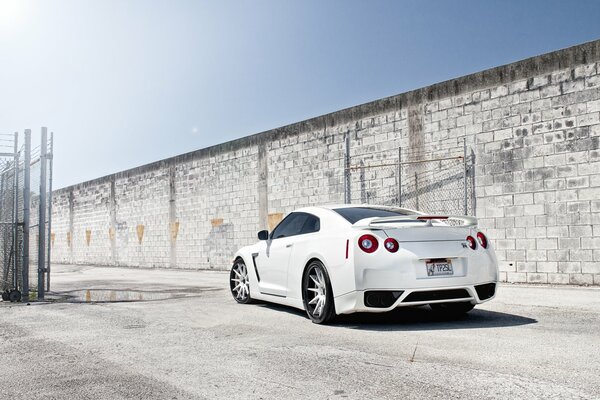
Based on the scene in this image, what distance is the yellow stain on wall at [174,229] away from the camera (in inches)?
850

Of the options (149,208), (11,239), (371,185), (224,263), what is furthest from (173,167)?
(11,239)

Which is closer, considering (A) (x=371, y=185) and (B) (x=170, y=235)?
(A) (x=371, y=185)

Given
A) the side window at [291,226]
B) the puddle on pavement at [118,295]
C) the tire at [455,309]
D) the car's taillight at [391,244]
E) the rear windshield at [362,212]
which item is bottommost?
the puddle on pavement at [118,295]

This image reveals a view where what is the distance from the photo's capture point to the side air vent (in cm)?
551

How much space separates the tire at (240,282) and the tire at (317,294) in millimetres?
1780

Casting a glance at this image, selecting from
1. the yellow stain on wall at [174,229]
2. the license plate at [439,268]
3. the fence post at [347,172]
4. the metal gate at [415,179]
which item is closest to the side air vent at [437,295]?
the license plate at [439,268]

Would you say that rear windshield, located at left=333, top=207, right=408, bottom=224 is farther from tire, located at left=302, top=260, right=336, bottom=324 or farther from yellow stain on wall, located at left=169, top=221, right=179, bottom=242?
yellow stain on wall, located at left=169, top=221, right=179, bottom=242

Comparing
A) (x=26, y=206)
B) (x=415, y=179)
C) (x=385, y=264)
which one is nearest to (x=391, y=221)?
(x=385, y=264)

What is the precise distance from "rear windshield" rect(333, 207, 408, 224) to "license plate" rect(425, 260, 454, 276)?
833 millimetres

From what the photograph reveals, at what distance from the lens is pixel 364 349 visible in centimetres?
458

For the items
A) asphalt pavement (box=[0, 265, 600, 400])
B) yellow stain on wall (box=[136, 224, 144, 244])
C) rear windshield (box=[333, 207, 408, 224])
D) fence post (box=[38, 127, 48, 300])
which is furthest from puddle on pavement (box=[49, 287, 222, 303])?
yellow stain on wall (box=[136, 224, 144, 244])

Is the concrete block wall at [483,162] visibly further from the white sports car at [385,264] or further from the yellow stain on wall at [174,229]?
the white sports car at [385,264]

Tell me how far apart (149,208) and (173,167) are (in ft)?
7.99

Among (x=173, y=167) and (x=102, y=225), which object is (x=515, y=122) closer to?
(x=173, y=167)
